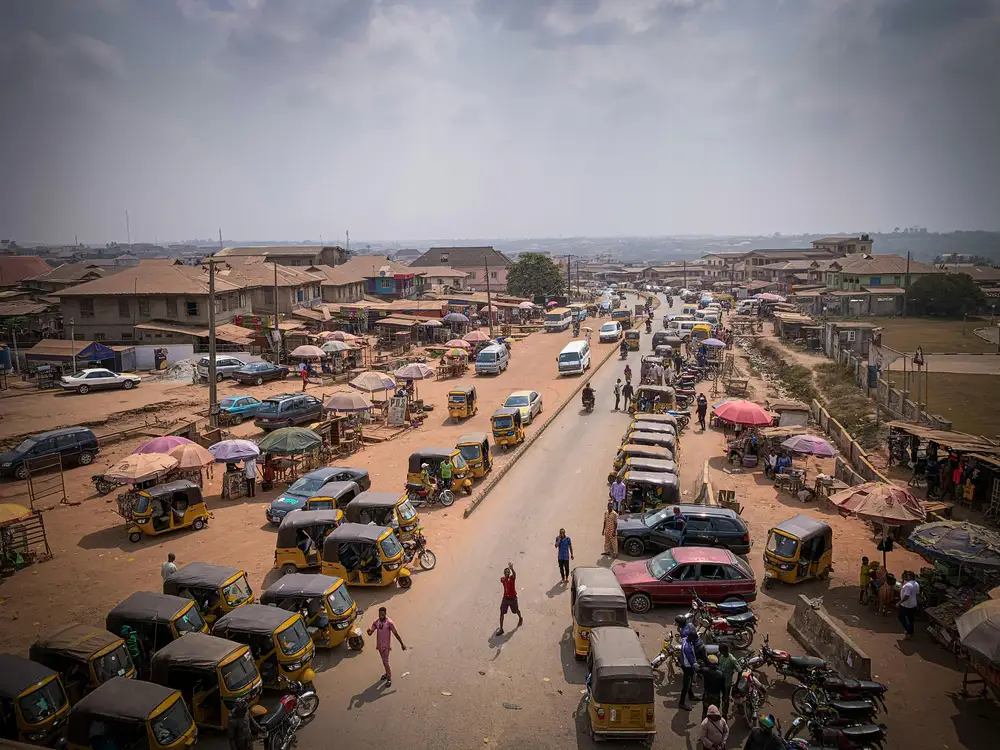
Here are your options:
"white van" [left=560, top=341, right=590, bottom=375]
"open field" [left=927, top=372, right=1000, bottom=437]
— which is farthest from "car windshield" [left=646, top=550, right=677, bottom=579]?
"white van" [left=560, top=341, right=590, bottom=375]

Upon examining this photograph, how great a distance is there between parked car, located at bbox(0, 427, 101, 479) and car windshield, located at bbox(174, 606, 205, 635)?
14.9 m

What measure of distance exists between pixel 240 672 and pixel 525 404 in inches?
777

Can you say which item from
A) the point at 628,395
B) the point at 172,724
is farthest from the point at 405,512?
the point at 628,395

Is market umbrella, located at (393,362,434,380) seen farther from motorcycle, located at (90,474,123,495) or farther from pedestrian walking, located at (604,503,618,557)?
pedestrian walking, located at (604,503,618,557)

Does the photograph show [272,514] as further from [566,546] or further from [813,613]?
[813,613]

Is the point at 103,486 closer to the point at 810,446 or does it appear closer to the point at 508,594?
the point at 508,594

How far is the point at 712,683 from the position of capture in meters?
10.4

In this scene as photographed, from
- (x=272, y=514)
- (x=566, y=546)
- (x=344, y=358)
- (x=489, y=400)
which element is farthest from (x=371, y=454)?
(x=344, y=358)

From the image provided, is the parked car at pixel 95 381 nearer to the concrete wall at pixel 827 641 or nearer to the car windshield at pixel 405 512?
the car windshield at pixel 405 512

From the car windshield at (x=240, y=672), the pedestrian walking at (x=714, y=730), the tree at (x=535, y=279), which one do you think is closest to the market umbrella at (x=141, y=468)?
the car windshield at (x=240, y=672)

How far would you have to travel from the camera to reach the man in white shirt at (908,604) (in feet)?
41.8

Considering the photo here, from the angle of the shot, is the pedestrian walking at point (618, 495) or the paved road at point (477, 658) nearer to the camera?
the paved road at point (477, 658)

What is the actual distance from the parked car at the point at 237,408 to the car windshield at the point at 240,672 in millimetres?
20362

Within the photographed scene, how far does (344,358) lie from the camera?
136ft
